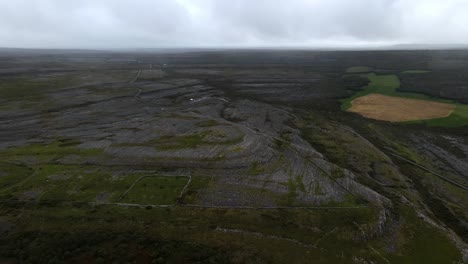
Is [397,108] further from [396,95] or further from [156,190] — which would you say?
[156,190]

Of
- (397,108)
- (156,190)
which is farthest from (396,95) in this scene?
(156,190)

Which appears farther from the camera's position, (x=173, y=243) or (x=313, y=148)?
(x=313, y=148)

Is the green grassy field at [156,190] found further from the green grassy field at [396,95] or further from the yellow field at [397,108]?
the green grassy field at [396,95]

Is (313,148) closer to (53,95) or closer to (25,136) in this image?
(25,136)

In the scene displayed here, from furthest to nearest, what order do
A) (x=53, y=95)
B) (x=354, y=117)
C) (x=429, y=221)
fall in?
(x=53, y=95) → (x=354, y=117) → (x=429, y=221)

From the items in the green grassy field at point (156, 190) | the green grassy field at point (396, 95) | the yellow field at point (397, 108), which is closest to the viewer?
the green grassy field at point (156, 190)

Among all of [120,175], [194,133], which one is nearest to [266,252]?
[120,175]

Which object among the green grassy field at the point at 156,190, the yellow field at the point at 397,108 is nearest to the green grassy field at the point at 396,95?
the yellow field at the point at 397,108
